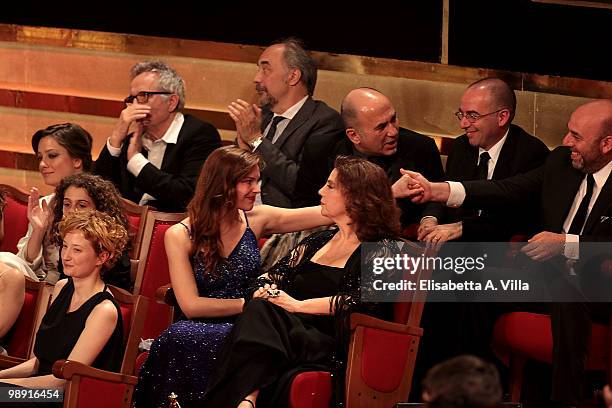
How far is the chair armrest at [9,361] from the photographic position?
4.19m

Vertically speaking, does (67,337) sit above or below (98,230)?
below

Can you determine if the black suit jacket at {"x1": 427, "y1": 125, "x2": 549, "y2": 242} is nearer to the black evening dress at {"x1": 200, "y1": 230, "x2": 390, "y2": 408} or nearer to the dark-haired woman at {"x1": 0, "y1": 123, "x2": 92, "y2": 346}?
the black evening dress at {"x1": 200, "y1": 230, "x2": 390, "y2": 408}

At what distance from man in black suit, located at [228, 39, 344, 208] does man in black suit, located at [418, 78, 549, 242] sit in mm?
563

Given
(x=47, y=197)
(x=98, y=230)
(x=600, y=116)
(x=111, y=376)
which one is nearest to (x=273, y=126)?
(x=47, y=197)

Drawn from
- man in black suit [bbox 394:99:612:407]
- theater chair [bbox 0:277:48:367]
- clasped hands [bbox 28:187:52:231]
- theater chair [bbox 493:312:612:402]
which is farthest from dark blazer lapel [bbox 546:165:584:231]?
clasped hands [bbox 28:187:52:231]

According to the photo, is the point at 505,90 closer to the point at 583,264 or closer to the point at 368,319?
the point at 583,264

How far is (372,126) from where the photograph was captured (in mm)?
4984

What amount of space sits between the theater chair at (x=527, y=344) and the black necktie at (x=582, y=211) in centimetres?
35

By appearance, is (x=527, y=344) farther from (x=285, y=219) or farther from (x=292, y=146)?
(x=292, y=146)

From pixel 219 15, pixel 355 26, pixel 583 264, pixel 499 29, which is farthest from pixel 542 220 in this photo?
pixel 219 15

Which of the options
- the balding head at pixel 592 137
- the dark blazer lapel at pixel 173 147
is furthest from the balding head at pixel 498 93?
the dark blazer lapel at pixel 173 147

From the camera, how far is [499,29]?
5.69 metres

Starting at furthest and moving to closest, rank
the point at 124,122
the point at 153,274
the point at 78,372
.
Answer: the point at 124,122 < the point at 153,274 < the point at 78,372

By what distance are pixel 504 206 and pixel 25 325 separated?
73.8 inches
